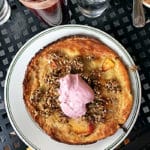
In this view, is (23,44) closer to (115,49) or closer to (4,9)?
(4,9)

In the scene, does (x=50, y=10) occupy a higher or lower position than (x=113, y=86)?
higher

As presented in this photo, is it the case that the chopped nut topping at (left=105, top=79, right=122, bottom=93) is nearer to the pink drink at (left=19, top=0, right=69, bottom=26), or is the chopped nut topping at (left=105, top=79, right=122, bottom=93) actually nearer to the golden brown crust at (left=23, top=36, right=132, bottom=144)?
the golden brown crust at (left=23, top=36, right=132, bottom=144)

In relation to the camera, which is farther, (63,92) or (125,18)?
(125,18)

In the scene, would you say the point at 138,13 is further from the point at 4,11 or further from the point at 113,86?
the point at 4,11

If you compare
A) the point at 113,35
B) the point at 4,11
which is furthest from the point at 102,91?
the point at 4,11

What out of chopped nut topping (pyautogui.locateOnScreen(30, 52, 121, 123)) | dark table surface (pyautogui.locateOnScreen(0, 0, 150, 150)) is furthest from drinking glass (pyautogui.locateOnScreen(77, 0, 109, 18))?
chopped nut topping (pyautogui.locateOnScreen(30, 52, 121, 123))

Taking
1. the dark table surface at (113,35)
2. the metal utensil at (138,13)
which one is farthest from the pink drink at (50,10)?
the metal utensil at (138,13)

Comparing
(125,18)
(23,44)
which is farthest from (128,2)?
(23,44)
